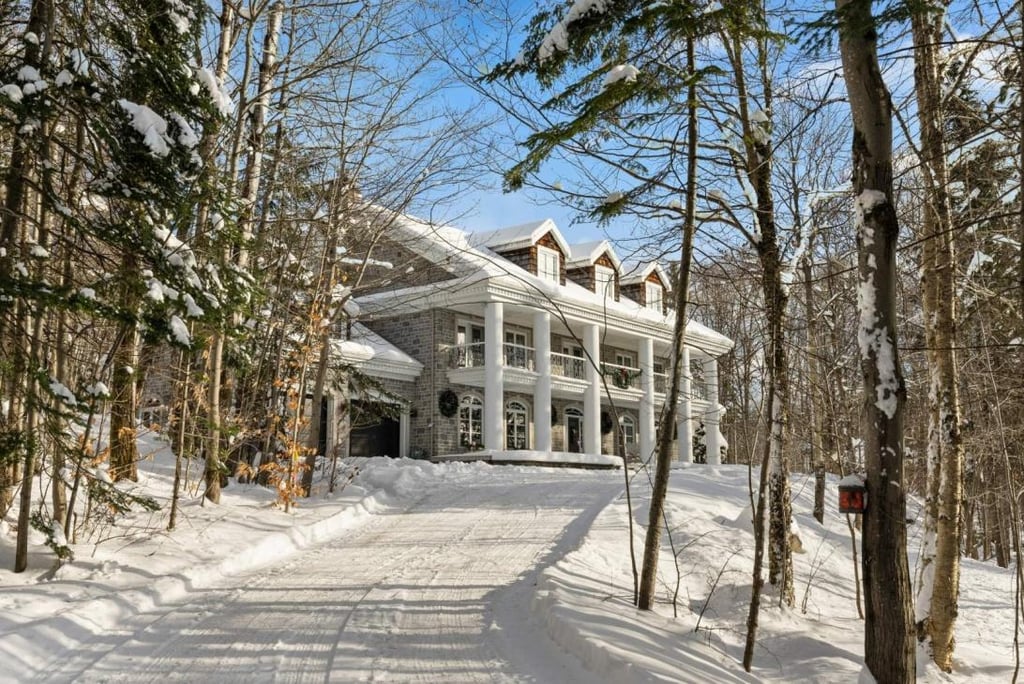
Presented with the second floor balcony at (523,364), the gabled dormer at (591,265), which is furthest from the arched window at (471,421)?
the gabled dormer at (591,265)

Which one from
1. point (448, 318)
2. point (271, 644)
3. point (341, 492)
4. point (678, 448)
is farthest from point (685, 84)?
point (678, 448)

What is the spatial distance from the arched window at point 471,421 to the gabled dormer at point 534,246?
4.51 metres

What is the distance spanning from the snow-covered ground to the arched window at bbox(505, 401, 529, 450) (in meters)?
11.8

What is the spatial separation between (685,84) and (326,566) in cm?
643

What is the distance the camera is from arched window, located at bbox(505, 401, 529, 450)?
27.1m

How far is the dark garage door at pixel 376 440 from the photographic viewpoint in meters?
24.2

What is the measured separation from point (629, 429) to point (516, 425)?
20.7ft

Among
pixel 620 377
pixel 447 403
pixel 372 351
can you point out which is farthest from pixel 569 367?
pixel 620 377

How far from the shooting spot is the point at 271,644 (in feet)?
19.3

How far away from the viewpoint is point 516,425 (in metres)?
27.4

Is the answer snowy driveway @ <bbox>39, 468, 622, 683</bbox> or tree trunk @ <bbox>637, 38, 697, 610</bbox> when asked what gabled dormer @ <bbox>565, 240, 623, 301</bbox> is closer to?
snowy driveway @ <bbox>39, 468, 622, 683</bbox>

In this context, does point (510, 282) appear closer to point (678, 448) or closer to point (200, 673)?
point (678, 448)

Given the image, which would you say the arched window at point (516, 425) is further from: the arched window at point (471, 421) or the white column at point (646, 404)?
the white column at point (646, 404)

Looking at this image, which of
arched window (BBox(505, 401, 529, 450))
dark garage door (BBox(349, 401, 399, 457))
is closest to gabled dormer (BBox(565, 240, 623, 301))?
arched window (BBox(505, 401, 529, 450))
